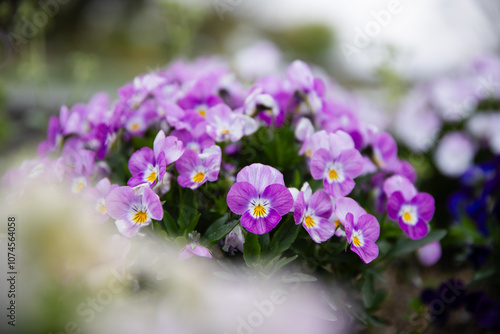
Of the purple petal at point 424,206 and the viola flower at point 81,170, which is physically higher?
the purple petal at point 424,206

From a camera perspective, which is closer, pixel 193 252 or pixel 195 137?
pixel 193 252

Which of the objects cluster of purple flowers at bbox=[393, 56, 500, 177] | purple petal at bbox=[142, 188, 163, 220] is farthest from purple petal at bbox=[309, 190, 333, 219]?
cluster of purple flowers at bbox=[393, 56, 500, 177]

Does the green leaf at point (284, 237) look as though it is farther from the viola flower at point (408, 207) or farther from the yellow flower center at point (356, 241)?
the viola flower at point (408, 207)

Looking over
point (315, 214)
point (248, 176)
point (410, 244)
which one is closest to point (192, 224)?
point (248, 176)

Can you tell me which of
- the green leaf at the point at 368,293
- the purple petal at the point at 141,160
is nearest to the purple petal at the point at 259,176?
the purple petal at the point at 141,160

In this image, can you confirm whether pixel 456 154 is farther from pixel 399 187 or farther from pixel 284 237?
pixel 284 237
